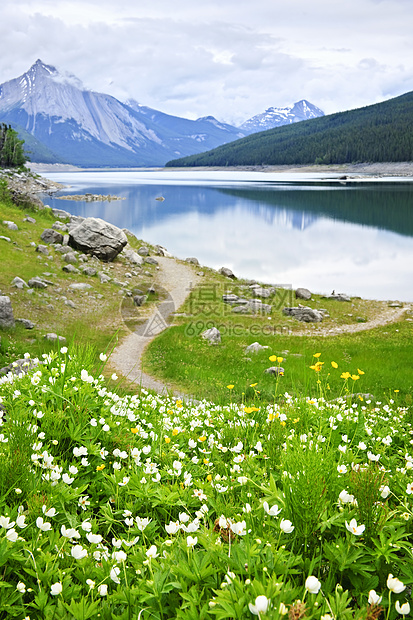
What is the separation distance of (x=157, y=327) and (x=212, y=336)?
3543mm

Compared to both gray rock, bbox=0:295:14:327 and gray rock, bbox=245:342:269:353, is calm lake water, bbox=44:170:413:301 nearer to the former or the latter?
gray rock, bbox=245:342:269:353

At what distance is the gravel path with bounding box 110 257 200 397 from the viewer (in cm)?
1620

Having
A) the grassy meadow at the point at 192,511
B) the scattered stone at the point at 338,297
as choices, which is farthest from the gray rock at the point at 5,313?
the scattered stone at the point at 338,297

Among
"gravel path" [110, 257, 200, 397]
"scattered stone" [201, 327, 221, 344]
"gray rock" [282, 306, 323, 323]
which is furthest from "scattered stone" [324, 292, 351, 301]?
"scattered stone" [201, 327, 221, 344]

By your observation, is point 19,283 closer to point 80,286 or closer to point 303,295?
point 80,286

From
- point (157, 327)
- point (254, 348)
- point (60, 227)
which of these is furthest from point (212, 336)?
point (60, 227)

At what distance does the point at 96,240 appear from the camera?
3152cm

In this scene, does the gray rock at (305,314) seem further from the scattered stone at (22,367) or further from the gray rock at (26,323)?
the scattered stone at (22,367)

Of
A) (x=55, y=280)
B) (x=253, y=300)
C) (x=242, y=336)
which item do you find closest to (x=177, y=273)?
(x=253, y=300)

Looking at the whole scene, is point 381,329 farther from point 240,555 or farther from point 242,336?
point 240,555

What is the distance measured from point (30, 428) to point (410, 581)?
3.47m

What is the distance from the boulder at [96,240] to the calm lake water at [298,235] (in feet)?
47.6

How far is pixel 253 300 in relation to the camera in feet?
93.9

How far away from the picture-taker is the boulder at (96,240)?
1229 inches
